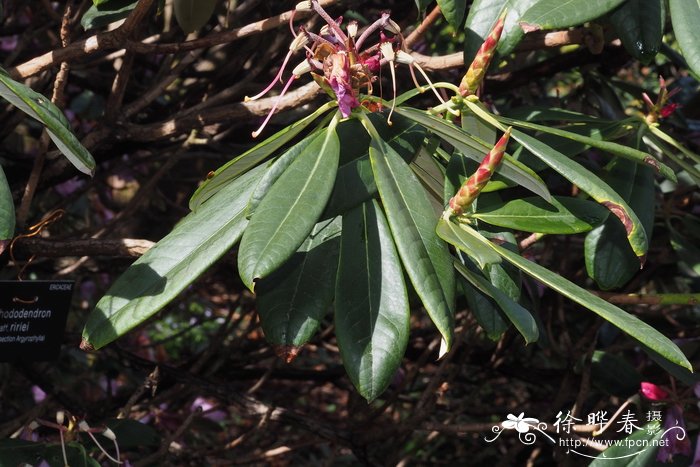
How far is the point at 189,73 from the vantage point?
1.85 m

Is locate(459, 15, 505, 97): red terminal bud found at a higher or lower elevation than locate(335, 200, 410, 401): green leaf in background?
higher

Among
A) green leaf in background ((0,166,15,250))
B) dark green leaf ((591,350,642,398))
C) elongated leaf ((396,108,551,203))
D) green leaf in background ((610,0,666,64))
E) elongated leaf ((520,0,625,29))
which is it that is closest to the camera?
green leaf in background ((0,166,15,250))

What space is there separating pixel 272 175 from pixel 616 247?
54 centimetres

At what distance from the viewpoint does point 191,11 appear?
3.97ft

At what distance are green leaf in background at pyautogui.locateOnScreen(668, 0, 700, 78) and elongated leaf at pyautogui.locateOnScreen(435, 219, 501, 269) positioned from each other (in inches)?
13.7

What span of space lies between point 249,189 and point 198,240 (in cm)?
8

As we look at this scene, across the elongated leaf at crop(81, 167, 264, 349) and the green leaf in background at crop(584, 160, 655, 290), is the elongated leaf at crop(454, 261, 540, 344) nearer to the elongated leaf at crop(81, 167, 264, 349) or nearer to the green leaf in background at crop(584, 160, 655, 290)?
the elongated leaf at crop(81, 167, 264, 349)

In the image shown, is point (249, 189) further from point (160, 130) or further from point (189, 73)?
point (189, 73)

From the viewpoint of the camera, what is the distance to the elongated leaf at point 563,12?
92 centimetres

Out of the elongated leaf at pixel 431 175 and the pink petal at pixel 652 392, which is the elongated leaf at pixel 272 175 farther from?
the pink petal at pixel 652 392

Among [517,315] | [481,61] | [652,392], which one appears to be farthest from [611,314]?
[652,392]

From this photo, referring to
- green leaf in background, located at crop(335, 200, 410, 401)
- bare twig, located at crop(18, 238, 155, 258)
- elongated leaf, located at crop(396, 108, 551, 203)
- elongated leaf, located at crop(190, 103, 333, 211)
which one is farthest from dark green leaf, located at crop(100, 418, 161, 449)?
elongated leaf, located at crop(396, 108, 551, 203)

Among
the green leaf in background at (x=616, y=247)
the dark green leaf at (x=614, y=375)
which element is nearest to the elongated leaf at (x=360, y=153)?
the green leaf in background at (x=616, y=247)

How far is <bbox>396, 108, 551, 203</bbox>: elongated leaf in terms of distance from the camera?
0.82m
